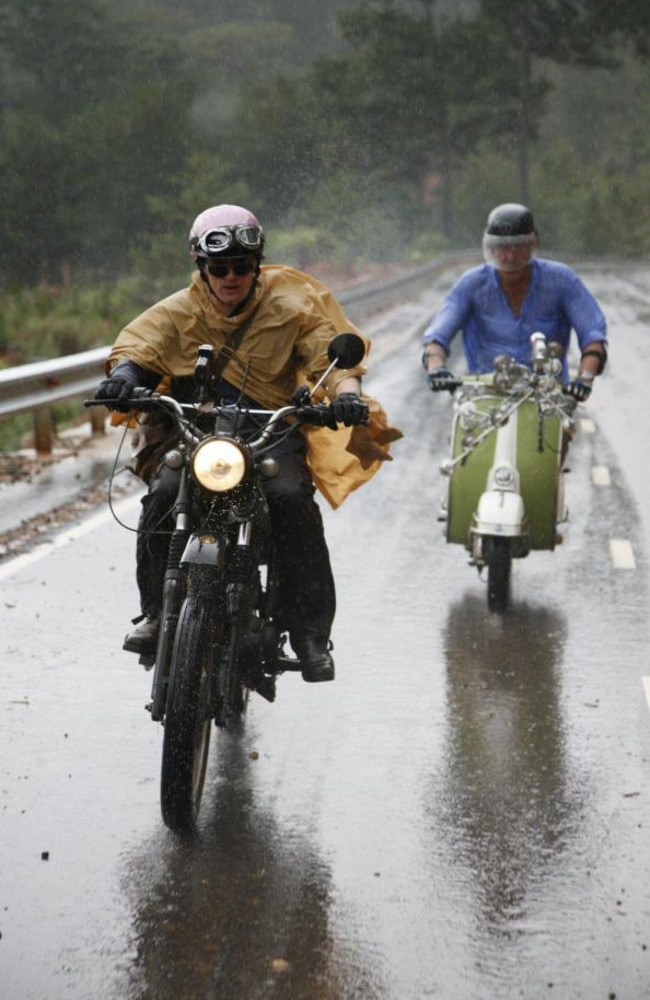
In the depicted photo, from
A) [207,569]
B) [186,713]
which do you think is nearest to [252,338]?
[207,569]

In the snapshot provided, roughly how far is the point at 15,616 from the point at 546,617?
269 cm

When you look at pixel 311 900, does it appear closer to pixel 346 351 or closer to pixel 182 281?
pixel 346 351

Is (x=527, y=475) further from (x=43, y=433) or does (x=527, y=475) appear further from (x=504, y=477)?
(x=43, y=433)

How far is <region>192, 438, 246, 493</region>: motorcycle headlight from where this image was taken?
17.7ft

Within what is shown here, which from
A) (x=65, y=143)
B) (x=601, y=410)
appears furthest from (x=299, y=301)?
(x=65, y=143)

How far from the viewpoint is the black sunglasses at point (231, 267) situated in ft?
20.2

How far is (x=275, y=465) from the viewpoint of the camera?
18.3 feet

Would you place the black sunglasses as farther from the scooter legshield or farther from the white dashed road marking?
the white dashed road marking

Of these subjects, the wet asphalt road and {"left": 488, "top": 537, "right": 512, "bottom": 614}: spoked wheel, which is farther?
{"left": 488, "top": 537, "right": 512, "bottom": 614}: spoked wheel

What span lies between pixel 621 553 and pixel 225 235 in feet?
16.5

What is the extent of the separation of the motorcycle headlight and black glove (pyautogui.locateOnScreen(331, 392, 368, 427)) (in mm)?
461

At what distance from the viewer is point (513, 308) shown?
955 cm

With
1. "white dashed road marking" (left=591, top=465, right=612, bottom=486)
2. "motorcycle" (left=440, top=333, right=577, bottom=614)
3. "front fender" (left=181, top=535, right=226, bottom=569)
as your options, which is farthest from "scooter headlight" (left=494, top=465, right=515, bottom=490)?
"white dashed road marking" (left=591, top=465, right=612, bottom=486)

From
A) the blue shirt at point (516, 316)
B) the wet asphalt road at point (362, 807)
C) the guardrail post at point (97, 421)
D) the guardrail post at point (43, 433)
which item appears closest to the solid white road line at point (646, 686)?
the wet asphalt road at point (362, 807)
